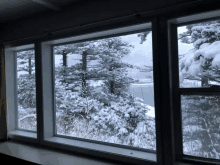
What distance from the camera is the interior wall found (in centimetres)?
149

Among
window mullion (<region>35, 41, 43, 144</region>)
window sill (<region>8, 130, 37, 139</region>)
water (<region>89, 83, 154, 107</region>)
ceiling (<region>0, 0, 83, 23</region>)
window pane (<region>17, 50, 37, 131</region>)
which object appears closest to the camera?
water (<region>89, 83, 154, 107</region>)

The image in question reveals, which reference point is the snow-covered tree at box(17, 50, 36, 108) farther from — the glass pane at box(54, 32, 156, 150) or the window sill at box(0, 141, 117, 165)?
the window sill at box(0, 141, 117, 165)

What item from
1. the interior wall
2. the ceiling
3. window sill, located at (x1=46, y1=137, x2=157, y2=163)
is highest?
the ceiling

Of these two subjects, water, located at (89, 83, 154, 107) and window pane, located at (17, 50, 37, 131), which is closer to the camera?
water, located at (89, 83, 154, 107)

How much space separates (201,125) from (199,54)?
2.08 ft

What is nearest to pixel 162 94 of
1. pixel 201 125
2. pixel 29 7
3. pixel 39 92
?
pixel 201 125

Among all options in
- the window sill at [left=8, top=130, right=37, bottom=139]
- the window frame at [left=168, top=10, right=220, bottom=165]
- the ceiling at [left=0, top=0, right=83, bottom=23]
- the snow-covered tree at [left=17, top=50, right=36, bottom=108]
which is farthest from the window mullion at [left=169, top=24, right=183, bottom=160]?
the snow-covered tree at [left=17, top=50, right=36, bottom=108]

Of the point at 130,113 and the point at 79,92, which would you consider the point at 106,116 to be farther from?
the point at 79,92

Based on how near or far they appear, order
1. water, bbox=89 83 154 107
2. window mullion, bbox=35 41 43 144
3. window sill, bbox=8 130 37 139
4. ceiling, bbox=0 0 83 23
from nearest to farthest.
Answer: water, bbox=89 83 154 107 → ceiling, bbox=0 0 83 23 → window mullion, bbox=35 41 43 144 → window sill, bbox=8 130 37 139

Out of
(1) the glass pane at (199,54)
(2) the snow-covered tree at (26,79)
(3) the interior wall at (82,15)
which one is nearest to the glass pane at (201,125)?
(1) the glass pane at (199,54)

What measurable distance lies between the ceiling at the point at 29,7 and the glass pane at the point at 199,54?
1.25 metres

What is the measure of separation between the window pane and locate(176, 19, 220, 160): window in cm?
218

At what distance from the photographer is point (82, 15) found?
191cm

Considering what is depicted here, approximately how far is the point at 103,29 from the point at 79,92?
88 cm
